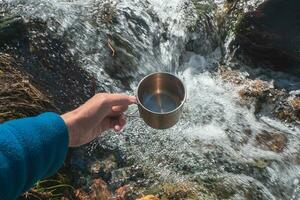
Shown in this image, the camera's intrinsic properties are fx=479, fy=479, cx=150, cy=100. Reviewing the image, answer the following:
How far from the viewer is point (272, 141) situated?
5027 mm

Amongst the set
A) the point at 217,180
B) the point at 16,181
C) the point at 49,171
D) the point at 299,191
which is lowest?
the point at 299,191

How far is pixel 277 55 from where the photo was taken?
5949 mm

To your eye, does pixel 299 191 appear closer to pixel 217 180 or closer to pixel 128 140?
pixel 217 180

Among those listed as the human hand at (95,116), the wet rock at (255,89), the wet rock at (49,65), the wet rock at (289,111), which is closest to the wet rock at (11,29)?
the wet rock at (49,65)

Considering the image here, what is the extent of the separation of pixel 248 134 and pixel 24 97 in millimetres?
2340

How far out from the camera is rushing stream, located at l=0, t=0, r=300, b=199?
13.7 feet

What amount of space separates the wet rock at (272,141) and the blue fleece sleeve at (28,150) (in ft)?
10.5

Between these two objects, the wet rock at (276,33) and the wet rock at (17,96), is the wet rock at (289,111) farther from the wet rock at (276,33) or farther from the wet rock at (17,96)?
the wet rock at (17,96)

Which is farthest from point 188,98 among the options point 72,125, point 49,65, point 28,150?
point 28,150

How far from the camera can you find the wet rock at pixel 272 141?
4.92m

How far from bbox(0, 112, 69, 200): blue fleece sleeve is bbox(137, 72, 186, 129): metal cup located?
792mm

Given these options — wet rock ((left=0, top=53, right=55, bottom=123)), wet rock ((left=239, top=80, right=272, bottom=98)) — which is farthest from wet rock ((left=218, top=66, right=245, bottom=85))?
wet rock ((left=0, top=53, right=55, bottom=123))

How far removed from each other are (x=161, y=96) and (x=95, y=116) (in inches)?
23.1

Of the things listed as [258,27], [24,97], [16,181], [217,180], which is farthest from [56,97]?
[258,27]
